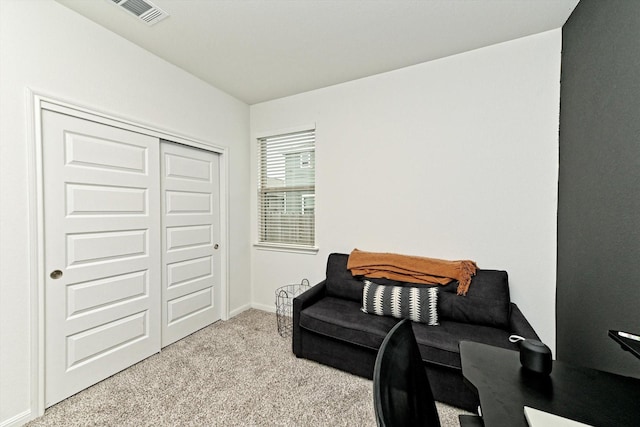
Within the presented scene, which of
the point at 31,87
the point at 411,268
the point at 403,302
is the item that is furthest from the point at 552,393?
the point at 31,87

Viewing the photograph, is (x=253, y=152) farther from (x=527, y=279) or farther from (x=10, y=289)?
(x=527, y=279)

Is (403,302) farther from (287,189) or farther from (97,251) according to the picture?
(97,251)

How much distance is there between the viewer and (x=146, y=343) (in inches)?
90.9

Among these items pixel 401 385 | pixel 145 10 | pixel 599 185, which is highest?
pixel 145 10

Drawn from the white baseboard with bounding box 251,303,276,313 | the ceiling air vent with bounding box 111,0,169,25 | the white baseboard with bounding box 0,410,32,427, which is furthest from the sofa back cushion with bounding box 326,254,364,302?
the ceiling air vent with bounding box 111,0,169,25

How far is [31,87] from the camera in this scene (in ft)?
5.40

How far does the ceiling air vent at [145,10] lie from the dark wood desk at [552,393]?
8.94ft

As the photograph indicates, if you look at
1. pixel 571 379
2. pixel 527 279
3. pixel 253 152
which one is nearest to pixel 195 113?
pixel 253 152

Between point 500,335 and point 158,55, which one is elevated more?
point 158,55

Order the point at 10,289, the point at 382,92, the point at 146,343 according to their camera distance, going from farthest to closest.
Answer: the point at 382,92 → the point at 146,343 → the point at 10,289

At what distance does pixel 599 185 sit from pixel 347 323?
72.6 inches

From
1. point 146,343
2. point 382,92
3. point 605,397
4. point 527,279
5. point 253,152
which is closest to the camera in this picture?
point 605,397

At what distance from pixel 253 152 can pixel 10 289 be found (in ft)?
8.19

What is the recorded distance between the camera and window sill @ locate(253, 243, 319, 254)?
3.10 meters
